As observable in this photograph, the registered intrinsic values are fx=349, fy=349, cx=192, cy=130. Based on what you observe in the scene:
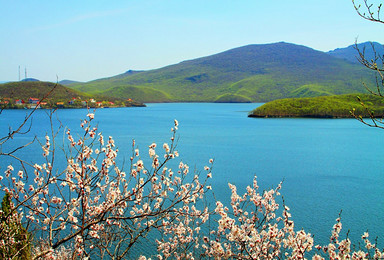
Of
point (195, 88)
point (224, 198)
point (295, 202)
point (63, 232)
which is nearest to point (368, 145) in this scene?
point (295, 202)

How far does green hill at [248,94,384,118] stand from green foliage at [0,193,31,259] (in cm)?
6453

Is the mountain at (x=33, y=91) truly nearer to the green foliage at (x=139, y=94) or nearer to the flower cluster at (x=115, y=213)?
the green foliage at (x=139, y=94)

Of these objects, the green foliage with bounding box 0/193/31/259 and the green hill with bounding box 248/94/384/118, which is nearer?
the green foliage with bounding box 0/193/31/259

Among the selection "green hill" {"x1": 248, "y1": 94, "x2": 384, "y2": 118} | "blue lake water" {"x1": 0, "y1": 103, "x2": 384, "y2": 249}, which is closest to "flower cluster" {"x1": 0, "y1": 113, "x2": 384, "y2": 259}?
"blue lake water" {"x1": 0, "y1": 103, "x2": 384, "y2": 249}

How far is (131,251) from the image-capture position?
912 cm

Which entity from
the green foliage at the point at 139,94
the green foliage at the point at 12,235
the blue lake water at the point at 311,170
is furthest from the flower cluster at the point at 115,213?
the green foliage at the point at 139,94

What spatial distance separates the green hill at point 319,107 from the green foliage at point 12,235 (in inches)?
2541

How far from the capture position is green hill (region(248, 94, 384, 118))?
208 ft

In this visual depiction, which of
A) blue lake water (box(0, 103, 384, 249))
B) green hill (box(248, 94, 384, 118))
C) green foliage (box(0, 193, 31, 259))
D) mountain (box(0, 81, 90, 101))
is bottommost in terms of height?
blue lake water (box(0, 103, 384, 249))

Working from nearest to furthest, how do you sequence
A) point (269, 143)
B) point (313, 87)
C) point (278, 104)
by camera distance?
1. point (269, 143)
2. point (278, 104)
3. point (313, 87)

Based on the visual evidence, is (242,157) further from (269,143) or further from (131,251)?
(131,251)

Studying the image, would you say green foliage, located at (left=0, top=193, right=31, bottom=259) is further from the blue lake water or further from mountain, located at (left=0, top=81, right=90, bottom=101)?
mountain, located at (left=0, top=81, right=90, bottom=101)

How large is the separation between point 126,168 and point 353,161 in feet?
49.4

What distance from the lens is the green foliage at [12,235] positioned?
3416mm
